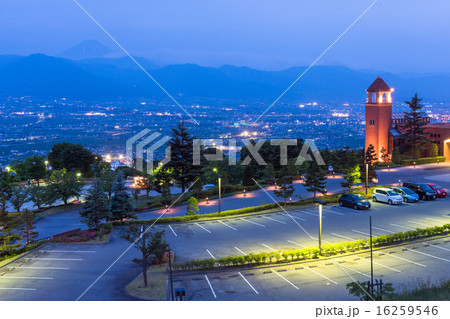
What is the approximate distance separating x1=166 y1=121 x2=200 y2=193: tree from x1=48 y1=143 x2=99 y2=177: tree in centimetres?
1968

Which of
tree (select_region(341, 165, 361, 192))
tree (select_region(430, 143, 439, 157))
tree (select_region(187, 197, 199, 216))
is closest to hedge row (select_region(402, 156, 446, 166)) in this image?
tree (select_region(430, 143, 439, 157))

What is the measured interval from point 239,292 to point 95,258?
8119 mm

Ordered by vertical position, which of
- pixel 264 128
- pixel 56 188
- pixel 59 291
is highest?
pixel 264 128

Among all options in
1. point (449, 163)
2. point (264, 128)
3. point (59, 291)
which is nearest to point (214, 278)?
point (59, 291)

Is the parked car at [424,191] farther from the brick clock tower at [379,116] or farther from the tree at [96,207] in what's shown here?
the tree at [96,207]

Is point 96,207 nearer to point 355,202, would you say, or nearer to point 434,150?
point 355,202

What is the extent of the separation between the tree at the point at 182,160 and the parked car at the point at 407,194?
1770 centimetres

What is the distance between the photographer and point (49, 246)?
71.7 feet

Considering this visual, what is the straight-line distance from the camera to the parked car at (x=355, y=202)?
91.0 ft

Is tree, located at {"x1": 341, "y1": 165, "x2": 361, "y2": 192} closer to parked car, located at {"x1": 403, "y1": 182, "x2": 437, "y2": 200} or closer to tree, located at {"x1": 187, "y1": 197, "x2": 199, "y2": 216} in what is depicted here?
parked car, located at {"x1": 403, "y1": 182, "x2": 437, "y2": 200}

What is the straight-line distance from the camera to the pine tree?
5003cm

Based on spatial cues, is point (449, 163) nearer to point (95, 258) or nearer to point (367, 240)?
point (367, 240)

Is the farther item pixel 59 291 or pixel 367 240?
pixel 367 240

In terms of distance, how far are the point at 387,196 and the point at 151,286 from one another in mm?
19494
